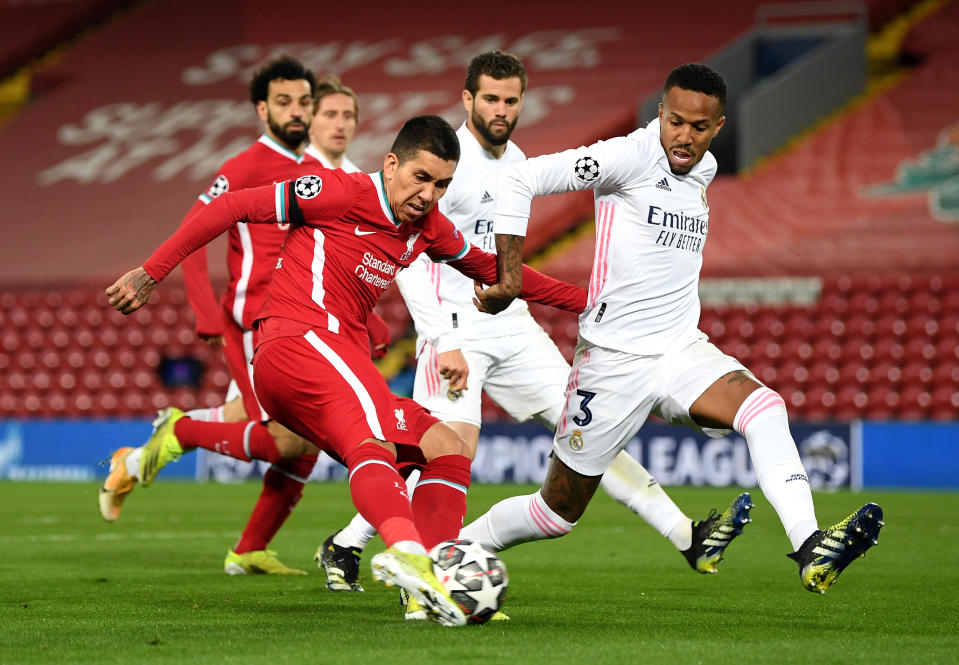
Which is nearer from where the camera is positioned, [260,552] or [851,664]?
[851,664]

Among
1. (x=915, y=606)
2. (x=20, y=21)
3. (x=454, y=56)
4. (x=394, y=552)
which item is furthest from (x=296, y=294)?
Result: (x=20, y=21)

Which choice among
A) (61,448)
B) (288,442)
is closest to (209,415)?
(288,442)

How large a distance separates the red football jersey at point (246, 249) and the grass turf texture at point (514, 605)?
1.27m

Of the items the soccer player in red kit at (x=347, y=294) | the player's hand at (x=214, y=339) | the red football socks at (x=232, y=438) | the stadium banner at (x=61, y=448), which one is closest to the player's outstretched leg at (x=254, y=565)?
the red football socks at (x=232, y=438)

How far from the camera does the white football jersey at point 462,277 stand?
5.82m

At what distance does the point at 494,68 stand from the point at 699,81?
4.22 ft

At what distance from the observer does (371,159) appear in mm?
18641

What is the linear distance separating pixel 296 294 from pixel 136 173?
16.9 m

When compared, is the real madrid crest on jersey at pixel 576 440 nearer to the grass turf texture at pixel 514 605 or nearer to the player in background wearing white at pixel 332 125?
the grass turf texture at pixel 514 605

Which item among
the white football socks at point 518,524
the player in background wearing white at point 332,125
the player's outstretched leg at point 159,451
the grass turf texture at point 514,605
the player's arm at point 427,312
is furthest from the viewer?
the player in background wearing white at point 332,125

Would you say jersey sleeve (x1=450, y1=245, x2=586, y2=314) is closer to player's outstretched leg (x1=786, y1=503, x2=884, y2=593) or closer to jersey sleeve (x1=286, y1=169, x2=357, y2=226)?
jersey sleeve (x1=286, y1=169, x2=357, y2=226)

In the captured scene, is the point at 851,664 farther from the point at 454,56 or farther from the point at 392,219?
the point at 454,56

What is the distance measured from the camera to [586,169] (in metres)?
4.88

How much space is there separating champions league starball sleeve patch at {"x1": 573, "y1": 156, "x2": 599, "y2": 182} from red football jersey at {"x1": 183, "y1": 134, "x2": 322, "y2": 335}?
1.89 m
